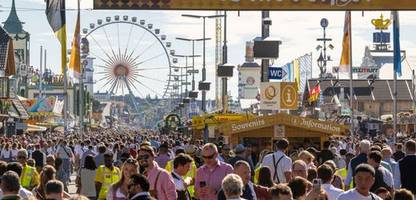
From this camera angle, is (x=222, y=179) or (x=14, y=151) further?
(x=14, y=151)

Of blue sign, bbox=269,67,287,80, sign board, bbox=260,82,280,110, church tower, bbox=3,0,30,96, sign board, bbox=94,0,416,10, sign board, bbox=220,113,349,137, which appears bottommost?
sign board, bbox=220,113,349,137

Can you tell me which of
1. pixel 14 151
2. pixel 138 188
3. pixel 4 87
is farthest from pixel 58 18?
pixel 4 87

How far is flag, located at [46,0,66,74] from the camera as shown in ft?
102

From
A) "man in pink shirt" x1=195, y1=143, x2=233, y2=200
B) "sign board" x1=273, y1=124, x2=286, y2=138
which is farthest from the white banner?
"man in pink shirt" x1=195, y1=143, x2=233, y2=200

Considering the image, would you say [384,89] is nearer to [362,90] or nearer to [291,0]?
[362,90]

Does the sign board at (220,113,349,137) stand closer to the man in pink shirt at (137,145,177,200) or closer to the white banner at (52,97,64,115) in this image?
the man in pink shirt at (137,145,177,200)

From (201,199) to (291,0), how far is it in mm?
12236

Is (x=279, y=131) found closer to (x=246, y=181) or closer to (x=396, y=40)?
(x=396, y=40)

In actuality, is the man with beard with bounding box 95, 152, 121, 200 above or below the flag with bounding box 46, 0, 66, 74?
below

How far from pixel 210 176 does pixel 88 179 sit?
8091 millimetres

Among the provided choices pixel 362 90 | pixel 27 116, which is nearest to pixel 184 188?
pixel 27 116

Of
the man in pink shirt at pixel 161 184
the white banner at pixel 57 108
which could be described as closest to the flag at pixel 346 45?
the man in pink shirt at pixel 161 184

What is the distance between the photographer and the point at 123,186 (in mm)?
12609

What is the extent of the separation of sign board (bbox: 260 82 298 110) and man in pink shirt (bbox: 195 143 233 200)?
16950mm
